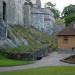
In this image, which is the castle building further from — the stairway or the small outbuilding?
the small outbuilding

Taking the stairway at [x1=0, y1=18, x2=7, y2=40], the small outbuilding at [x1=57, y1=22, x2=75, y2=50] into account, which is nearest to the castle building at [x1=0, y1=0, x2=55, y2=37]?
the stairway at [x1=0, y1=18, x2=7, y2=40]

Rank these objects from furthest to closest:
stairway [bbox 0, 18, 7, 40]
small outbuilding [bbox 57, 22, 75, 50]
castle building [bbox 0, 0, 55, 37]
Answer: small outbuilding [bbox 57, 22, 75, 50] < castle building [bbox 0, 0, 55, 37] < stairway [bbox 0, 18, 7, 40]

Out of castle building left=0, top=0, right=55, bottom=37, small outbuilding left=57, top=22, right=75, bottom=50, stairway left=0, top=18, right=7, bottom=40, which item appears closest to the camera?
stairway left=0, top=18, right=7, bottom=40

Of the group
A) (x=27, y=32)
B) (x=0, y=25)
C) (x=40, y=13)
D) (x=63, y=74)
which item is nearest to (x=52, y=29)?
(x=40, y=13)

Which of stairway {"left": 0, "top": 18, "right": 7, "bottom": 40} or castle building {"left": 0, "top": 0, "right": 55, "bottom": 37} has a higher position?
castle building {"left": 0, "top": 0, "right": 55, "bottom": 37}

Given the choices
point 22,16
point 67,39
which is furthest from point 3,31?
point 22,16

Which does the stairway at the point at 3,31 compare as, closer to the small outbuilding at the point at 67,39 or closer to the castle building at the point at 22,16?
the castle building at the point at 22,16

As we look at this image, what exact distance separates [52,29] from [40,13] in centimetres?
793

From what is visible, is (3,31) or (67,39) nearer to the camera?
(3,31)

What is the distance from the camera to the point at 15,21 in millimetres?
57312

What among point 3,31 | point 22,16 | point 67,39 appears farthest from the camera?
point 22,16

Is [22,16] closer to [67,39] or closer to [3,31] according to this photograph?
[67,39]

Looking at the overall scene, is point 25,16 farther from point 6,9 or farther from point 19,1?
point 6,9

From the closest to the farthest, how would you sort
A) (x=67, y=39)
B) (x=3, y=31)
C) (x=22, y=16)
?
(x=3, y=31)
(x=67, y=39)
(x=22, y=16)
